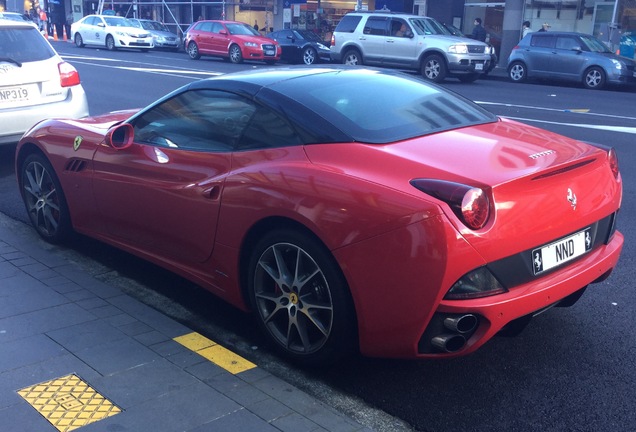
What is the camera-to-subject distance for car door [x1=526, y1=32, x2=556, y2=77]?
843 inches

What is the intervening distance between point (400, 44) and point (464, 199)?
18953mm

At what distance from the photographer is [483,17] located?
28.8 m

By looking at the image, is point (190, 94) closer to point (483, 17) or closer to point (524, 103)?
point (524, 103)

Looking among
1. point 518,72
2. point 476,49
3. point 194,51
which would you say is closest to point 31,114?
point 476,49

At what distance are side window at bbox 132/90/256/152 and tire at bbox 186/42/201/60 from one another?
82.7 ft

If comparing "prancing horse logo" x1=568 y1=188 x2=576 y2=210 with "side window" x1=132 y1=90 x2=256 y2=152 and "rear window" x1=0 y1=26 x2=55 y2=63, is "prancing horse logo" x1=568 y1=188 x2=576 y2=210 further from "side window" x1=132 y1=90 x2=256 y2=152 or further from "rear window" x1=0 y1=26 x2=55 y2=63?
"rear window" x1=0 y1=26 x2=55 y2=63

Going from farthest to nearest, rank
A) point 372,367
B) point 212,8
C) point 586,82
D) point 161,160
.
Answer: point 212,8, point 586,82, point 161,160, point 372,367

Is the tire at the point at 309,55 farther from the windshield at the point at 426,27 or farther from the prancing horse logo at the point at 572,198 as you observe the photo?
the prancing horse logo at the point at 572,198

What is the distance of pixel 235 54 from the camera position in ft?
91.2

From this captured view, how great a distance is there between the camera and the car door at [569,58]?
67.8 feet

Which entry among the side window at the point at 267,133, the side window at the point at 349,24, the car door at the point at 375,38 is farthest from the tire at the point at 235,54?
the side window at the point at 267,133

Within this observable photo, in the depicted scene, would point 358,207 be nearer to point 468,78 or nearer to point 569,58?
point 468,78

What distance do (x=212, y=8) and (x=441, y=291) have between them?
3843 cm

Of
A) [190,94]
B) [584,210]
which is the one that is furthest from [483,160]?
[190,94]
